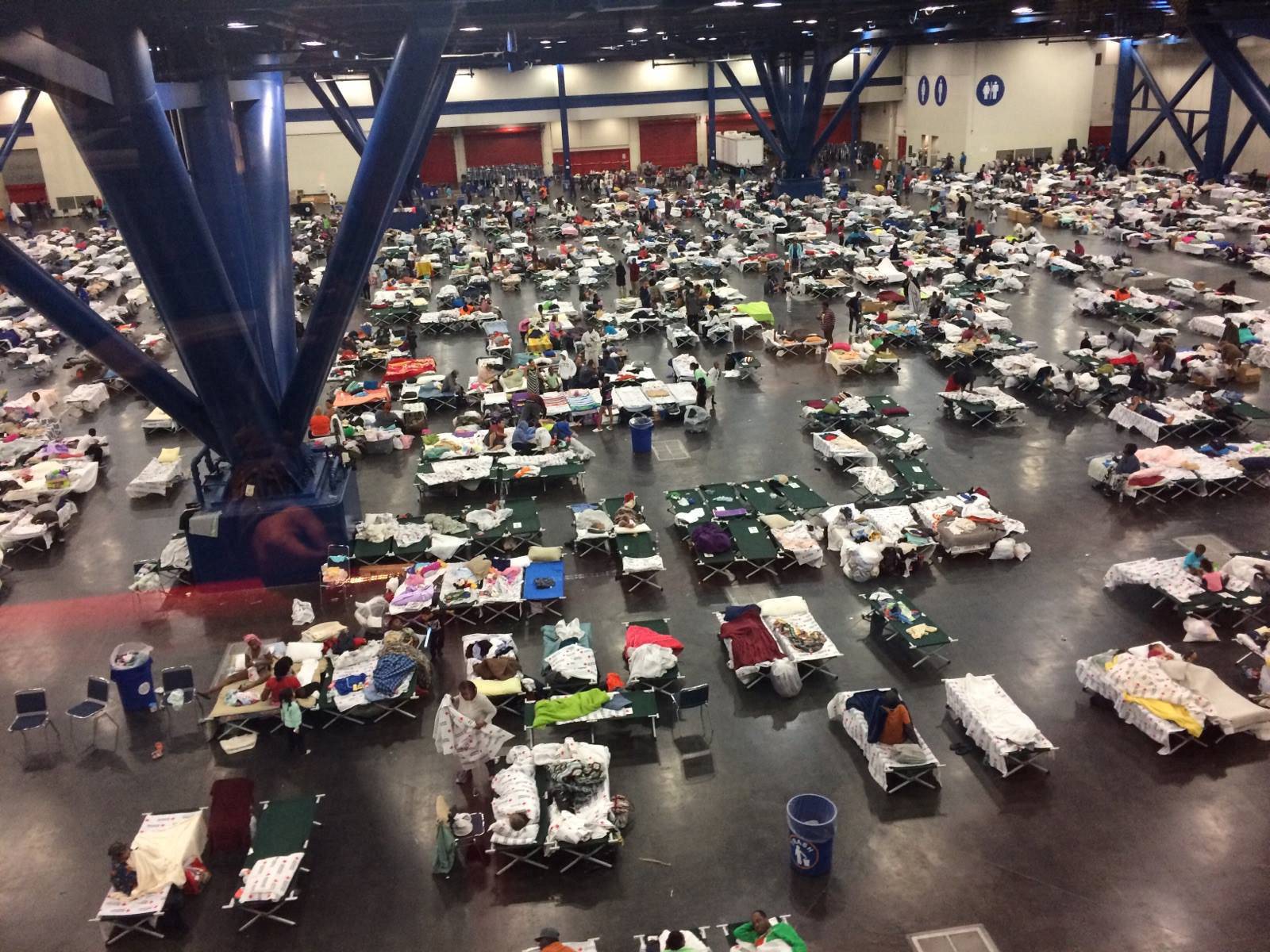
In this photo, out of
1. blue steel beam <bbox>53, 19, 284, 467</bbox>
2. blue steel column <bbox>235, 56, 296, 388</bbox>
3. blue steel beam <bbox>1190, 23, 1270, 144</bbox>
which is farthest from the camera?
blue steel beam <bbox>1190, 23, 1270, 144</bbox>

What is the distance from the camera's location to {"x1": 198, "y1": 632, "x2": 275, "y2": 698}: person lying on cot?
42.3 ft

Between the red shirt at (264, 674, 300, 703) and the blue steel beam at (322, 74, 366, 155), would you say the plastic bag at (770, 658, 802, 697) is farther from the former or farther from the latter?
the blue steel beam at (322, 74, 366, 155)

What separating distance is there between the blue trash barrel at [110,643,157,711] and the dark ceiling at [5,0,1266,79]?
7.83 m

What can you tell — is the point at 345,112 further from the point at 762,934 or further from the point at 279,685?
the point at 762,934

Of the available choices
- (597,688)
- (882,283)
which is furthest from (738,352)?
(597,688)

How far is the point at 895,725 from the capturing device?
11047mm

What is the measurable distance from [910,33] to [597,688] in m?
37.1

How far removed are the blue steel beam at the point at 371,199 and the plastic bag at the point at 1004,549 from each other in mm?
11035

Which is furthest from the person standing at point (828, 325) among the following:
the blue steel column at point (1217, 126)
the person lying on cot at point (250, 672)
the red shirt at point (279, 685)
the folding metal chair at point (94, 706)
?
the blue steel column at point (1217, 126)

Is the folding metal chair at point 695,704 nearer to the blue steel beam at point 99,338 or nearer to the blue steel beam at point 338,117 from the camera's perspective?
the blue steel beam at point 99,338

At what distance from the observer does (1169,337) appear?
23641 millimetres

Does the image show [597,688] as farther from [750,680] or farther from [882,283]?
[882,283]

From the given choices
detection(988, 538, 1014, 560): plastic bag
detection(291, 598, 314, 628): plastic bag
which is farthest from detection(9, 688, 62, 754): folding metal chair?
detection(988, 538, 1014, 560): plastic bag

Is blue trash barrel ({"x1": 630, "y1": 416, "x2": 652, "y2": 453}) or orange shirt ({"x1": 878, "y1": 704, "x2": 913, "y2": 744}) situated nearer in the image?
orange shirt ({"x1": 878, "y1": 704, "x2": 913, "y2": 744})
